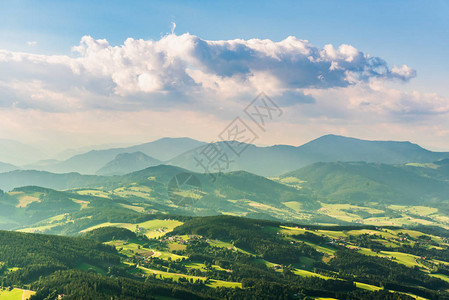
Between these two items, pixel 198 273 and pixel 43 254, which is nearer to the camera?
pixel 198 273

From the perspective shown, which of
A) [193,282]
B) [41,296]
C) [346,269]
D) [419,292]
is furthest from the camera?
[346,269]

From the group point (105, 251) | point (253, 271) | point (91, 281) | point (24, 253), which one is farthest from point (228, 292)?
point (24, 253)

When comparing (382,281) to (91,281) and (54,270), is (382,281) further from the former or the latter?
(54,270)

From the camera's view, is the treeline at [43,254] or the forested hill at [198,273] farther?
the treeline at [43,254]

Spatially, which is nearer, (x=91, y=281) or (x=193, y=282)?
(x=91, y=281)

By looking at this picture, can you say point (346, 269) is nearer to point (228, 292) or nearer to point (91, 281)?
point (228, 292)

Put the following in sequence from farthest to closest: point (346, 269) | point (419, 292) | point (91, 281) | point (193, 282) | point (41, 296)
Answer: point (346, 269)
point (419, 292)
point (193, 282)
point (91, 281)
point (41, 296)

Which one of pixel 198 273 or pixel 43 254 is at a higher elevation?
pixel 43 254

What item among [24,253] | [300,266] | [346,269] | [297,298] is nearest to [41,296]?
[24,253]

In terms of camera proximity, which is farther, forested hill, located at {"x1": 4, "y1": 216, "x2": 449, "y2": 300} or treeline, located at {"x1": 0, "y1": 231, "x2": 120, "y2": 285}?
treeline, located at {"x1": 0, "y1": 231, "x2": 120, "y2": 285}
